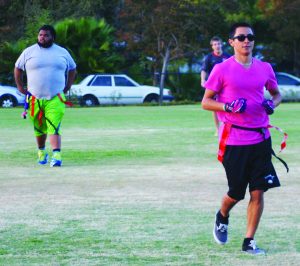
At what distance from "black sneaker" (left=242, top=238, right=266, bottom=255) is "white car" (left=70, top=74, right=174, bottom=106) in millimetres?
34046

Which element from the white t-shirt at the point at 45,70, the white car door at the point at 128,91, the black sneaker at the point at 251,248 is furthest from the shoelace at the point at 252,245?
the white car door at the point at 128,91

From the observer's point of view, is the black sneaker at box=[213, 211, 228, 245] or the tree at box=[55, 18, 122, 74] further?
the tree at box=[55, 18, 122, 74]

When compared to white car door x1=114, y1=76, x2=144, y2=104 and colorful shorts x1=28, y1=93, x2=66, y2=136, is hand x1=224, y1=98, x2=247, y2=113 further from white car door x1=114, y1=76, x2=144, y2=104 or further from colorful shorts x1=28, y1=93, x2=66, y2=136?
white car door x1=114, y1=76, x2=144, y2=104

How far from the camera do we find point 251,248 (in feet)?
24.4

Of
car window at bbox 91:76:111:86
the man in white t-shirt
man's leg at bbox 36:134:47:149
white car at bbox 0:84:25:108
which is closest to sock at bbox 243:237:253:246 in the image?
the man in white t-shirt

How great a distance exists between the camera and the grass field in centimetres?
745

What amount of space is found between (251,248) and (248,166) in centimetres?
64

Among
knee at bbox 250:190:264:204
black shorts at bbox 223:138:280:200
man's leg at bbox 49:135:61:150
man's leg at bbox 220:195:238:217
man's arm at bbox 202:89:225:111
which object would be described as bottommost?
man's leg at bbox 49:135:61:150

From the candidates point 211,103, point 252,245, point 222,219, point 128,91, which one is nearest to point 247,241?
point 252,245

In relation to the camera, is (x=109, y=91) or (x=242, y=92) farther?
(x=109, y=91)

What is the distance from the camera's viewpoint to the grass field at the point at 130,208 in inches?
293

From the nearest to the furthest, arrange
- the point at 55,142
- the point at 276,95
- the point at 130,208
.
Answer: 1. the point at 276,95
2. the point at 130,208
3. the point at 55,142

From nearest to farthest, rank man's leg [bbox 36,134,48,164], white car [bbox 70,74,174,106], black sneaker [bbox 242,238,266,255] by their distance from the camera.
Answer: black sneaker [bbox 242,238,266,255], man's leg [bbox 36,134,48,164], white car [bbox 70,74,174,106]

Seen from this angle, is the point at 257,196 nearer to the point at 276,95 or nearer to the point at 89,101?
the point at 276,95
